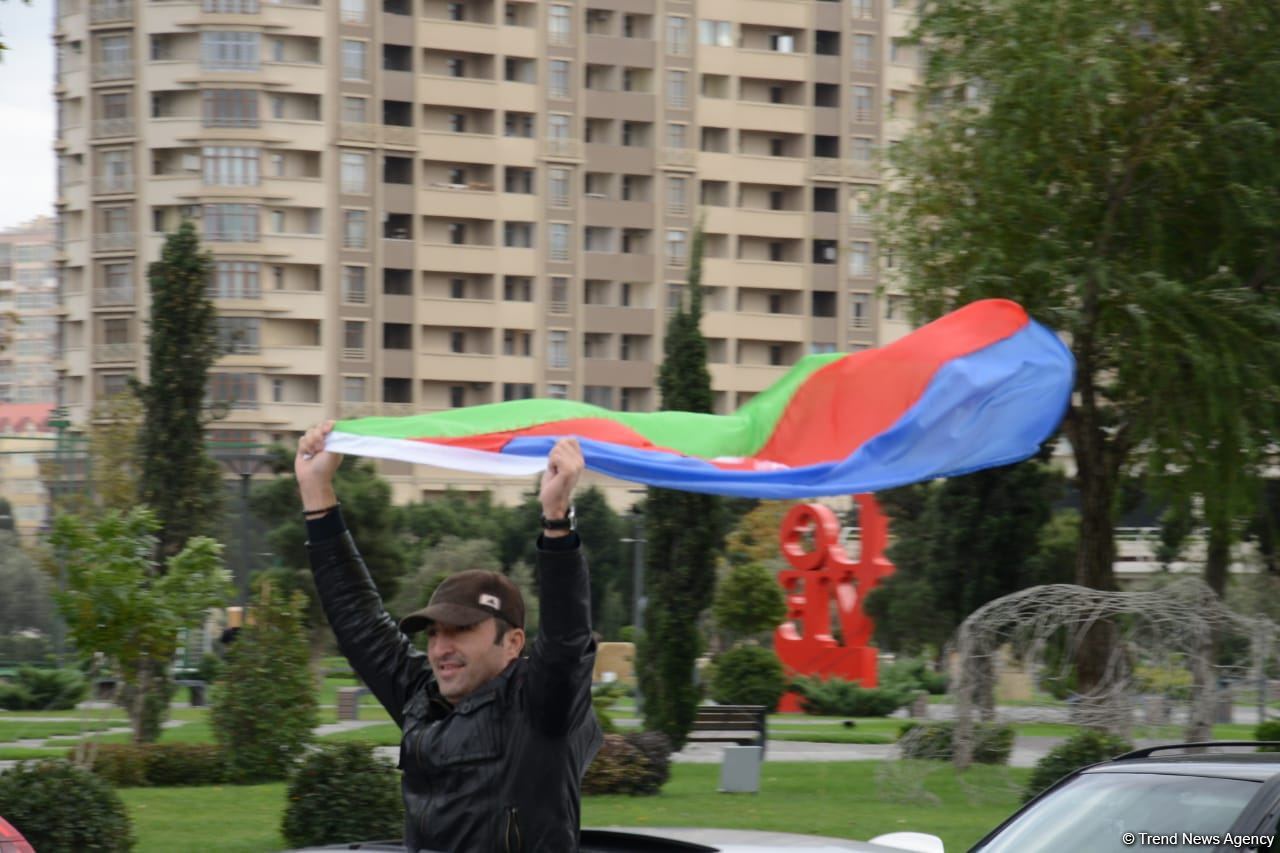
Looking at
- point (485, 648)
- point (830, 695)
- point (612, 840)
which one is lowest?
point (830, 695)

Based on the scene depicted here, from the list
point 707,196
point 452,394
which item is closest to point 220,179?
point 452,394

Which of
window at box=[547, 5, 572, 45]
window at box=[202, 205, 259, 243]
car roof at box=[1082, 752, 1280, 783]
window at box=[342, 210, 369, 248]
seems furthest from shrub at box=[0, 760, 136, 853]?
window at box=[547, 5, 572, 45]

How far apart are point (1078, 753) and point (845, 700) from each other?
24.4 meters

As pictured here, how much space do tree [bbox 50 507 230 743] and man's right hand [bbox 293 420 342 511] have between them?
13279 mm

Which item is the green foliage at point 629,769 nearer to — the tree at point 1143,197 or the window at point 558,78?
the tree at point 1143,197

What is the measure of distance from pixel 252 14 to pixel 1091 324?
68.1 metres

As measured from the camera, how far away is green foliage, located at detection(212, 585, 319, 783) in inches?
855

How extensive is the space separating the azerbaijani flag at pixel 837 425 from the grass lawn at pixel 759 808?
512cm

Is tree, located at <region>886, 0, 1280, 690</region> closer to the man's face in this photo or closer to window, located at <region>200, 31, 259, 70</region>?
the man's face

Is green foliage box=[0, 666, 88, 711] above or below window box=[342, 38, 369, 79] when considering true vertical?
below

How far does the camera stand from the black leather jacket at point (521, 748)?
3893 millimetres

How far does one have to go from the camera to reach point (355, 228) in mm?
85188

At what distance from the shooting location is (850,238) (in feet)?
310

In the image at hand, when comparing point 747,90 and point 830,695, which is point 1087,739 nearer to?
point 830,695
